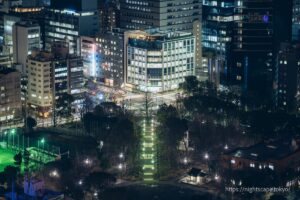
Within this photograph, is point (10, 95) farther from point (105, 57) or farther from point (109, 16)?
point (109, 16)

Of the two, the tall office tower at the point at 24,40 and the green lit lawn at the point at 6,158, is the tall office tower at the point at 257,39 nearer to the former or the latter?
the tall office tower at the point at 24,40

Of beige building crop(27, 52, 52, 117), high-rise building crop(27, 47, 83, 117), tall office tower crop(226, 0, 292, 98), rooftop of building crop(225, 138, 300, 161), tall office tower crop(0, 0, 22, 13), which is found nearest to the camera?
rooftop of building crop(225, 138, 300, 161)

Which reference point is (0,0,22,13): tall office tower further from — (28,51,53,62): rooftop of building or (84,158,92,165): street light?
(84,158,92,165): street light

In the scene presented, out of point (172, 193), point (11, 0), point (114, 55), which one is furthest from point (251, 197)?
point (11, 0)

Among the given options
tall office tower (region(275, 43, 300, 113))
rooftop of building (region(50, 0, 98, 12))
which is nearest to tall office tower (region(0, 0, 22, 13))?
rooftop of building (region(50, 0, 98, 12))

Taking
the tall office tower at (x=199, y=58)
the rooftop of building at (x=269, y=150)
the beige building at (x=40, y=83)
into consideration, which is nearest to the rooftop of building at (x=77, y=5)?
the tall office tower at (x=199, y=58)

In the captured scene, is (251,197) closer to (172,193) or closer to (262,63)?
(172,193)
